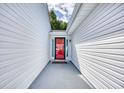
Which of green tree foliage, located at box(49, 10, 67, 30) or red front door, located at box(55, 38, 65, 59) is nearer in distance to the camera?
red front door, located at box(55, 38, 65, 59)

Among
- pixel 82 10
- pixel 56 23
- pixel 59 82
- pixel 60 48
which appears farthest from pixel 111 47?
pixel 56 23

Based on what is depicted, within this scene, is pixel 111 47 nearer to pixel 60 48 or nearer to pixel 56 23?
pixel 60 48

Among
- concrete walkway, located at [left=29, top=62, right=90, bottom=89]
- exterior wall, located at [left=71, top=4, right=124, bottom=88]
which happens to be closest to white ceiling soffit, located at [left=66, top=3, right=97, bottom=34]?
exterior wall, located at [left=71, top=4, right=124, bottom=88]

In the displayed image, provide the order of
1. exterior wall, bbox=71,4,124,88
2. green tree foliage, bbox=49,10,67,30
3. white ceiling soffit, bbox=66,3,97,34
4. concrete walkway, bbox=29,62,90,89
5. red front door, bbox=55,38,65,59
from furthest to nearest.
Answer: green tree foliage, bbox=49,10,67,30
red front door, bbox=55,38,65,59
concrete walkway, bbox=29,62,90,89
white ceiling soffit, bbox=66,3,97,34
exterior wall, bbox=71,4,124,88

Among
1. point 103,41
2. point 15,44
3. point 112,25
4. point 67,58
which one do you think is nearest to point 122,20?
point 112,25

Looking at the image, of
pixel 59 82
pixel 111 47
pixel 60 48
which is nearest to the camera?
pixel 111 47

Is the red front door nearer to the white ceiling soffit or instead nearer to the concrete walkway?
the concrete walkway

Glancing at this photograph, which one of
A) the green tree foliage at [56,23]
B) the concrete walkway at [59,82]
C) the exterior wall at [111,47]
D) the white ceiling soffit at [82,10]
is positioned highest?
the green tree foliage at [56,23]

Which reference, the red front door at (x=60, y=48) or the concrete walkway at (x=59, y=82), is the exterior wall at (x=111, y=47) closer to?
the concrete walkway at (x=59, y=82)

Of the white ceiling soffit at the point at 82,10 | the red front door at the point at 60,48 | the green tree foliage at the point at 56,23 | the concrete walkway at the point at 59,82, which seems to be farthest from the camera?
the green tree foliage at the point at 56,23

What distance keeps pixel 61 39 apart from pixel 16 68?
7.84 metres

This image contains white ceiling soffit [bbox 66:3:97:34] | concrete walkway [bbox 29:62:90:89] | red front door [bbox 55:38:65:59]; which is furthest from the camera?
red front door [bbox 55:38:65:59]

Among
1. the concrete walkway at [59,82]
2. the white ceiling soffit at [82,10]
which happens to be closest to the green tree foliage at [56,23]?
the white ceiling soffit at [82,10]

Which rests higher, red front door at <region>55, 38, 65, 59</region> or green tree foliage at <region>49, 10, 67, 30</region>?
green tree foliage at <region>49, 10, 67, 30</region>
